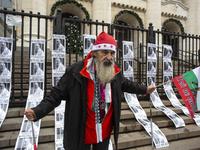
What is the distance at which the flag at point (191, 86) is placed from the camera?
2.74 m

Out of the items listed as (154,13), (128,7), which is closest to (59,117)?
(128,7)

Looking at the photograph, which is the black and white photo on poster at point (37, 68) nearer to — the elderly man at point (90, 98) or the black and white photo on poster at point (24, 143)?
the black and white photo on poster at point (24, 143)

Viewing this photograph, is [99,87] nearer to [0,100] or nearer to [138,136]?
[138,136]

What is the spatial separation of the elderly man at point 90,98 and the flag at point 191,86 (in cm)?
150

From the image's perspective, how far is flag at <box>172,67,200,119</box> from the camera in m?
2.74

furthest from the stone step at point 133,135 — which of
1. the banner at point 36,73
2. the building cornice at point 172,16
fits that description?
the building cornice at point 172,16

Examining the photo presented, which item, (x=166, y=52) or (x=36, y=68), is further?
(x=166, y=52)

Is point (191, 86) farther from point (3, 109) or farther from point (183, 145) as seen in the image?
point (3, 109)

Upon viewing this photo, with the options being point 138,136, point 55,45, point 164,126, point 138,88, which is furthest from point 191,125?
point 55,45

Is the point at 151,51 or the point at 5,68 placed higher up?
the point at 151,51

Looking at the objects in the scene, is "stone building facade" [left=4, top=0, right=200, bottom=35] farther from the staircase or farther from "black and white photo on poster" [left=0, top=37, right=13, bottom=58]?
the staircase

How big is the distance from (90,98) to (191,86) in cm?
200

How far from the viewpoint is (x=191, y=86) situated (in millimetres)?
2744

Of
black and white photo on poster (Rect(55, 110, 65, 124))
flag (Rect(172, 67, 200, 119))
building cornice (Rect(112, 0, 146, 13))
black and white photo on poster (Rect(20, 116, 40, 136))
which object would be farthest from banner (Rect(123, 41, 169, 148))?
building cornice (Rect(112, 0, 146, 13))
